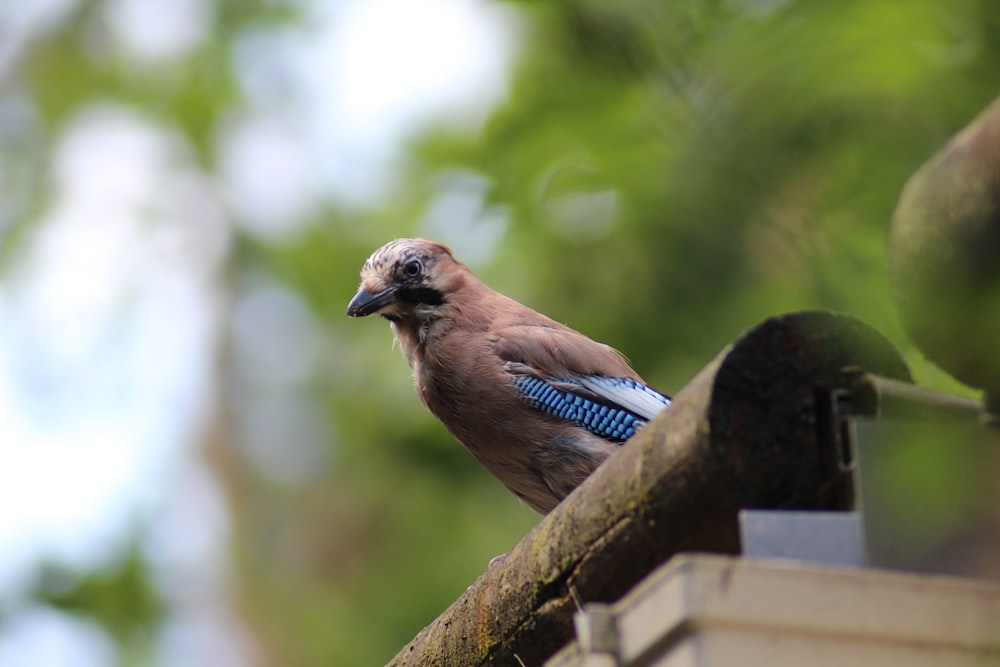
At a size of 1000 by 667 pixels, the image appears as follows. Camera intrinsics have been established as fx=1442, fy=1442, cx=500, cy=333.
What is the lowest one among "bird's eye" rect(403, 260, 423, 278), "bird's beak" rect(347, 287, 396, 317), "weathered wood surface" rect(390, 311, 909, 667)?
"weathered wood surface" rect(390, 311, 909, 667)

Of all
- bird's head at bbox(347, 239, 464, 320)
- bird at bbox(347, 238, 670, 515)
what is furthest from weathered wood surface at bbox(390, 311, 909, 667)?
bird's head at bbox(347, 239, 464, 320)

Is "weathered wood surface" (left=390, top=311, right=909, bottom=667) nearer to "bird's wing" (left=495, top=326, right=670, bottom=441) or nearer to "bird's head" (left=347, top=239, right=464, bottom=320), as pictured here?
"bird's wing" (left=495, top=326, right=670, bottom=441)

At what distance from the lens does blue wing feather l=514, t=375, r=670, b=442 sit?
4051mm

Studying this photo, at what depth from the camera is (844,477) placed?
5.96ft

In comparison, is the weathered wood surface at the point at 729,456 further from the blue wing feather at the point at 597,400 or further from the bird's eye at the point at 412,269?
the bird's eye at the point at 412,269

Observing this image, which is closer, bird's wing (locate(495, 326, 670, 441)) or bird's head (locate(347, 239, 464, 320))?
bird's wing (locate(495, 326, 670, 441))

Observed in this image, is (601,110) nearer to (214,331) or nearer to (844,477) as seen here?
(844,477)

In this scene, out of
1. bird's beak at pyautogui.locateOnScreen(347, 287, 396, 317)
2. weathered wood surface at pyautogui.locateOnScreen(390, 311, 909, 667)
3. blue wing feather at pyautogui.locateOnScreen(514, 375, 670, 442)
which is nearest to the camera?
weathered wood surface at pyautogui.locateOnScreen(390, 311, 909, 667)

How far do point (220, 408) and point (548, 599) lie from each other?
10.5 meters

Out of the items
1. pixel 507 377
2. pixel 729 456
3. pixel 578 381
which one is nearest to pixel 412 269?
pixel 507 377

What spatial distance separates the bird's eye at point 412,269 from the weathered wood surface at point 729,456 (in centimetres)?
241

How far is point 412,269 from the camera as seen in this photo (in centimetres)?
454

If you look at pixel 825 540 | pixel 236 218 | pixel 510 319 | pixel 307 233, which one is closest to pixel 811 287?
pixel 825 540

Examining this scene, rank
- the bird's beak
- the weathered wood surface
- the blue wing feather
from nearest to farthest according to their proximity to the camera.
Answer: the weathered wood surface, the blue wing feather, the bird's beak
